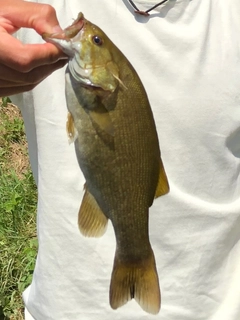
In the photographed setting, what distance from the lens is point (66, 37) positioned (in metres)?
0.92

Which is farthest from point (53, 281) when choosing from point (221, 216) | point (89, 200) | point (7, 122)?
point (7, 122)

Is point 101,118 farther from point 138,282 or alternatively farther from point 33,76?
point 138,282

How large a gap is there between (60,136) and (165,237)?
1.09 ft

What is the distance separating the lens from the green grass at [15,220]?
228 centimetres

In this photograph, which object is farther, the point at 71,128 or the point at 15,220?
the point at 15,220

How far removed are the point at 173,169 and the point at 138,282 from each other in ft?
1.31

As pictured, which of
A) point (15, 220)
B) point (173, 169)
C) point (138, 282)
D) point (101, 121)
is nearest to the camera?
point (101, 121)

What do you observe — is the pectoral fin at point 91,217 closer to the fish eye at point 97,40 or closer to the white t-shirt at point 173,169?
the fish eye at point 97,40

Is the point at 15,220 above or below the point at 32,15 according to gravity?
below

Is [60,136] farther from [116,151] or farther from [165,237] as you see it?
[116,151]

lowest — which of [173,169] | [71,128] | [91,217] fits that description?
[173,169]

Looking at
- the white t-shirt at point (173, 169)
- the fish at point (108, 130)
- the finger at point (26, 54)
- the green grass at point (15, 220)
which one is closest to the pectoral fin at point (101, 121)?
the fish at point (108, 130)

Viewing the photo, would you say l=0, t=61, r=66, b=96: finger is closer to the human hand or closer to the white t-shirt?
the human hand

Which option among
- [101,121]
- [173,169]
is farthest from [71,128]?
[173,169]
